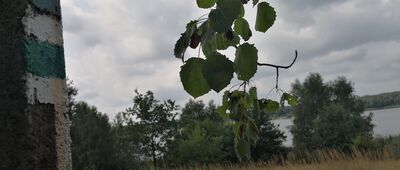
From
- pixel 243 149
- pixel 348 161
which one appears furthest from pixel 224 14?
pixel 348 161

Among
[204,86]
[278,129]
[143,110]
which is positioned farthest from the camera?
[278,129]

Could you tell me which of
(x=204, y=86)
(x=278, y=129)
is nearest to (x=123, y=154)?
(x=278, y=129)

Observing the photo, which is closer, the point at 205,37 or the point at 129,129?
the point at 205,37

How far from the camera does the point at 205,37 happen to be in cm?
78

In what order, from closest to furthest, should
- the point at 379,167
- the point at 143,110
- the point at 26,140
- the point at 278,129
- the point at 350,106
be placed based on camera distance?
the point at 26,140, the point at 379,167, the point at 143,110, the point at 278,129, the point at 350,106

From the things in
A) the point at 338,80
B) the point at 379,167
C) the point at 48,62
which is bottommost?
the point at 379,167

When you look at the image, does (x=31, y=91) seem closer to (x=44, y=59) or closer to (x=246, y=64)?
(x=44, y=59)

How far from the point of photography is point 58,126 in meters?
0.68

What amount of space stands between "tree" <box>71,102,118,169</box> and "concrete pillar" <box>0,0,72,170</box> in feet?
80.1

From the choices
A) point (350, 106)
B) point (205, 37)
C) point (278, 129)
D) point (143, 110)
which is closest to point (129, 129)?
point (143, 110)

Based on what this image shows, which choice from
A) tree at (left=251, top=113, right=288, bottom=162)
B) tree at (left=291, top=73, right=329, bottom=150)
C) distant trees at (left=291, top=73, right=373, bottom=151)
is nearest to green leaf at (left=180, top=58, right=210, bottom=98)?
tree at (left=251, top=113, right=288, bottom=162)

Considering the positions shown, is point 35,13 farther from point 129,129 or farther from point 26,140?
point 129,129

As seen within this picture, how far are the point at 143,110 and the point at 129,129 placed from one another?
142cm

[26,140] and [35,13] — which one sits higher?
[35,13]
